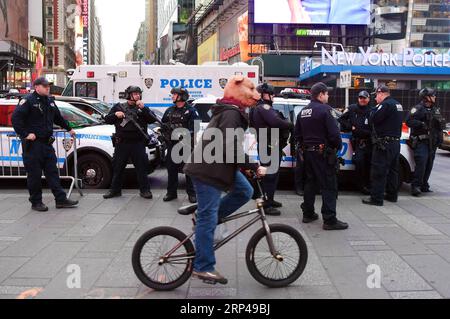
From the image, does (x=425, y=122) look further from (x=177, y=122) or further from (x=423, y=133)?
(x=177, y=122)

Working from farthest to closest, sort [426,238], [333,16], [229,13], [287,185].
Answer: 1. [229,13]
2. [333,16]
3. [287,185]
4. [426,238]

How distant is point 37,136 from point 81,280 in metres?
3.37

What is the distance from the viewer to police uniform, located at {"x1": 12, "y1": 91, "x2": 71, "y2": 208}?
7.42 meters

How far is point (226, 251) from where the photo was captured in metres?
5.75

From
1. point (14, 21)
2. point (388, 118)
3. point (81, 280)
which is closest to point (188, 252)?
point (81, 280)

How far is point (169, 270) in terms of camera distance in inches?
180

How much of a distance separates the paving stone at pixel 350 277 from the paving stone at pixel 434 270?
19.5 inches

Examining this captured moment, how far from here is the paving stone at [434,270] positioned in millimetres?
4656

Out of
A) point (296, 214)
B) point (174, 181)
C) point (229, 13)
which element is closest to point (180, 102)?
point (174, 181)

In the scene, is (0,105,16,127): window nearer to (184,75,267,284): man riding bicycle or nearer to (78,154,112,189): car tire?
(78,154,112,189): car tire

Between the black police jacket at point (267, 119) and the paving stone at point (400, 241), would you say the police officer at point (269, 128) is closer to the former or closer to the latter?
the black police jacket at point (267, 119)

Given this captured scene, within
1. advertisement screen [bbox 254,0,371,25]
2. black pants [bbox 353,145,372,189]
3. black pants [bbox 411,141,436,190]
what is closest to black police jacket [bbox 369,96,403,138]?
black pants [bbox 353,145,372,189]

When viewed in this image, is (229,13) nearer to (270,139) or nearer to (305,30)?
(305,30)

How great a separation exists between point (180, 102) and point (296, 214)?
2.57 meters
